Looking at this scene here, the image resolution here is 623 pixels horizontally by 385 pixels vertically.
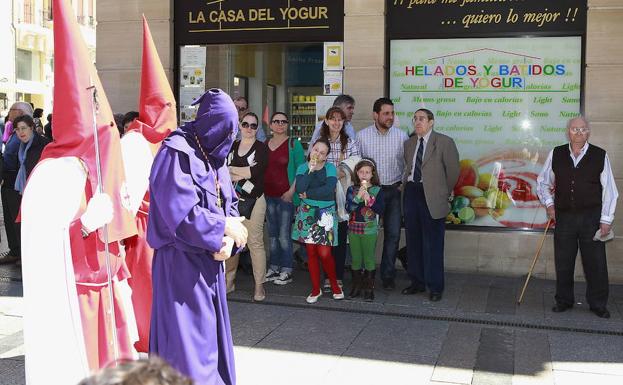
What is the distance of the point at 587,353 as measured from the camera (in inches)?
250

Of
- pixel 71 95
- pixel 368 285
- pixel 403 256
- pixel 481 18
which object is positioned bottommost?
pixel 368 285

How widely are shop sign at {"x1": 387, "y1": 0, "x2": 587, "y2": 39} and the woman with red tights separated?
2763mm

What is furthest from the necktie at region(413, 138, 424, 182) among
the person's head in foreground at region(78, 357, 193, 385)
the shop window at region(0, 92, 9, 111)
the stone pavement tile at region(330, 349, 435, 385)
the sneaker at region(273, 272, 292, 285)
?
the shop window at region(0, 92, 9, 111)

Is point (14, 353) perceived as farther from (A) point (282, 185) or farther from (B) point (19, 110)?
(B) point (19, 110)

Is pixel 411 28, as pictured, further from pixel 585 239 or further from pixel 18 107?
pixel 18 107

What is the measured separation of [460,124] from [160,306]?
6.49 m

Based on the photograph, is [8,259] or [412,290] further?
[8,259]

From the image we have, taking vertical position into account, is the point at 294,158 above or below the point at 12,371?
above

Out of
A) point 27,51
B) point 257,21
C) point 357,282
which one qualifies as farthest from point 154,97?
point 27,51

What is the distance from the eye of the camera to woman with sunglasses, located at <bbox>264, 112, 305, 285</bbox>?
28.8 feet

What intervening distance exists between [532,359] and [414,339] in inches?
41.2

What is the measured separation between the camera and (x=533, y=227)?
9586mm

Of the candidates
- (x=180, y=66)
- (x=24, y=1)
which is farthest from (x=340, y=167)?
(x=24, y=1)

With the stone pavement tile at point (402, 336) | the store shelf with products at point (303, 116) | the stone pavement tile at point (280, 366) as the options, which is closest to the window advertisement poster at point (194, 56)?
the store shelf with products at point (303, 116)
